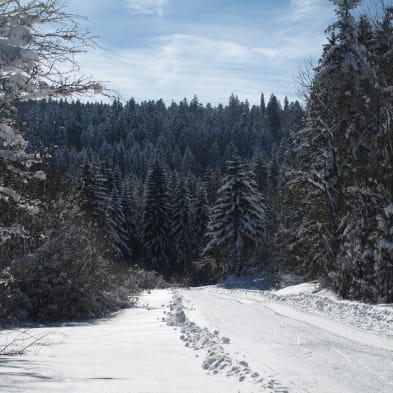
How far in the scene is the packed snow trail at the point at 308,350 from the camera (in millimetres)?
5359

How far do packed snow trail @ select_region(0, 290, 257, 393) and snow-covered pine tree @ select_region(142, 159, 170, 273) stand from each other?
148ft

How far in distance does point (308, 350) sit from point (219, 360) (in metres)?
2.10

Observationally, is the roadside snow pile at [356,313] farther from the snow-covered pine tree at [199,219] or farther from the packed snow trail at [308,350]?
the snow-covered pine tree at [199,219]

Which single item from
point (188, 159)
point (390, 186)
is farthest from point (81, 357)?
point (188, 159)

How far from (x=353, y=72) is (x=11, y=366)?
17.2m

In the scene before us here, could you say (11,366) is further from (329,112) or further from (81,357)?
(329,112)

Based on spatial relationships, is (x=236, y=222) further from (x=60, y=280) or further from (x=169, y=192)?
(x=60, y=280)

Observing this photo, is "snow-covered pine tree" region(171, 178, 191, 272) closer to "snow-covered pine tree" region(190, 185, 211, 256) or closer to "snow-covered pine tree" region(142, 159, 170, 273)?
"snow-covered pine tree" region(190, 185, 211, 256)

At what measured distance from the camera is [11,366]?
201 inches

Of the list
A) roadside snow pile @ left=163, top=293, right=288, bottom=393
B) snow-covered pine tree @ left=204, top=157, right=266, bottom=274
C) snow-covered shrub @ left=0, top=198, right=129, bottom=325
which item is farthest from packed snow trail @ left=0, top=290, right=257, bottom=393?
snow-covered pine tree @ left=204, top=157, right=266, bottom=274

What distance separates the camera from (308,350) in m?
7.21

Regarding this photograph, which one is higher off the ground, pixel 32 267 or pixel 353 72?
pixel 353 72

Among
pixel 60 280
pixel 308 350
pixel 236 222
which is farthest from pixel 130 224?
pixel 308 350

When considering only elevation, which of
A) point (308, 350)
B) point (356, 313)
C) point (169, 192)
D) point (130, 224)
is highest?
point (169, 192)
